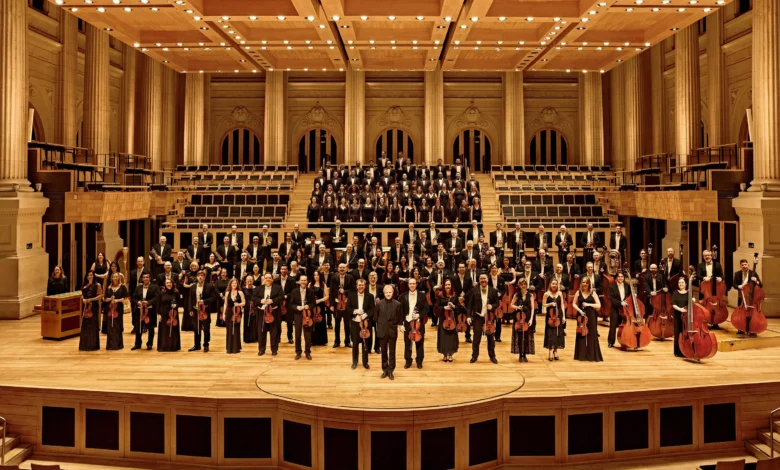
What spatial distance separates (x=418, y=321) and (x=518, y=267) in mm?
3283

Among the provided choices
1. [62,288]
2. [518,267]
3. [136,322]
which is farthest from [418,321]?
[62,288]

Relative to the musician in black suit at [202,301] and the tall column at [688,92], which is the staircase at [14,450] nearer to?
the musician in black suit at [202,301]

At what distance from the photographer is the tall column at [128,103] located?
Result: 19.0 metres

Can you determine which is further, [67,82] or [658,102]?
[658,102]

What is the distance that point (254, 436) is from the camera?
264 inches

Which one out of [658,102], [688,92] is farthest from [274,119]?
[688,92]

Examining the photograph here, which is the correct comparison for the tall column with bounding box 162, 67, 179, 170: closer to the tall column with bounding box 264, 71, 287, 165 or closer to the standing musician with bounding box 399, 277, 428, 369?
the tall column with bounding box 264, 71, 287, 165

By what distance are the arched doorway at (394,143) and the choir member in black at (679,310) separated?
611 inches

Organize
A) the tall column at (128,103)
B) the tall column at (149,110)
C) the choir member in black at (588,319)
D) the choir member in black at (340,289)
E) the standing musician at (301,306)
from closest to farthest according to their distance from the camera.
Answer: the choir member in black at (588,319) → the standing musician at (301,306) → the choir member in black at (340,289) → the tall column at (128,103) → the tall column at (149,110)

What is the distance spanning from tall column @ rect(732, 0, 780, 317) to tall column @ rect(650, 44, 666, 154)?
789cm

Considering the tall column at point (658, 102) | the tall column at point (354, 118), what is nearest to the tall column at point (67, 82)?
the tall column at point (354, 118)

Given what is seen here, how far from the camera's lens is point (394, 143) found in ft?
77.3

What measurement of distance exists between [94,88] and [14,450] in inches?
436

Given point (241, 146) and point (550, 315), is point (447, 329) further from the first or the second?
point (241, 146)
